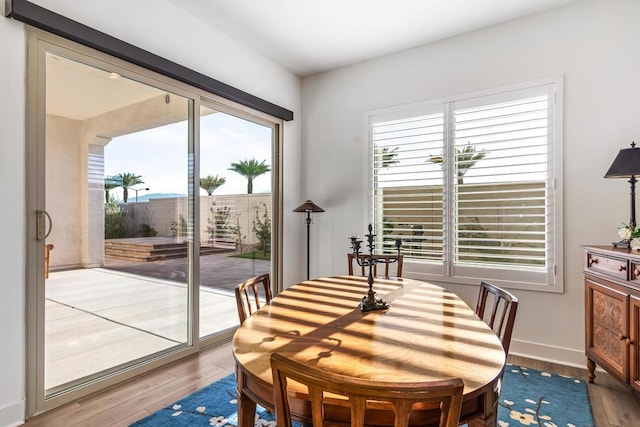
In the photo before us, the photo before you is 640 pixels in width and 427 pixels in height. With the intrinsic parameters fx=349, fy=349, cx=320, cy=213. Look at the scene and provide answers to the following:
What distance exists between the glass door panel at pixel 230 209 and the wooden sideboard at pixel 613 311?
9.58 feet

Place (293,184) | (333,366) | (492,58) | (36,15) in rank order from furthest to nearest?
(293,184)
(492,58)
(36,15)
(333,366)

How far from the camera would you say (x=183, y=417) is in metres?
2.06

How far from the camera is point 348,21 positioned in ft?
10.0

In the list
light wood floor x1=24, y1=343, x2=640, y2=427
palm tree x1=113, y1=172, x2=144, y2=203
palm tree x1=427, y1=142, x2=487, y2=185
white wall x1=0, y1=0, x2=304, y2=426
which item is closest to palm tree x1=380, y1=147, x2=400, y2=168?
palm tree x1=427, y1=142, x2=487, y2=185

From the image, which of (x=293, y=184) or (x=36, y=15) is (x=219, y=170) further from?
(x=36, y=15)

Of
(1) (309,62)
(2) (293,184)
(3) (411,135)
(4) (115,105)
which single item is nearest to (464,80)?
(3) (411,135)

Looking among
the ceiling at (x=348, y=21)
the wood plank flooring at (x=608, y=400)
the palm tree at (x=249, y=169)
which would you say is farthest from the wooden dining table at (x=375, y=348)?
the ceiling at (x=348, y=21)

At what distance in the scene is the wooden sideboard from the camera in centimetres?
204

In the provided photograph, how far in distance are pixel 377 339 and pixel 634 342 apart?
176 cm

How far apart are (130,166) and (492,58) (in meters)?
3.20

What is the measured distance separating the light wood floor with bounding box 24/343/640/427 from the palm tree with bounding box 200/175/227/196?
1483 mm

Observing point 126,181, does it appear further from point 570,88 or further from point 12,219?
point 570,88

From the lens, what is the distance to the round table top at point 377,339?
1.11 meters

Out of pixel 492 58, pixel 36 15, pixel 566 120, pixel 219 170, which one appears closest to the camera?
pixel 36 15
